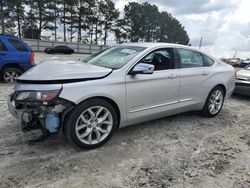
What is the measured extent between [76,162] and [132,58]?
178cm

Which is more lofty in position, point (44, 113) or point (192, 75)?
point (192, 75)

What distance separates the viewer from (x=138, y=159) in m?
3.45

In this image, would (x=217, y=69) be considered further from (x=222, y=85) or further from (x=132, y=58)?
(x=132, y=58)

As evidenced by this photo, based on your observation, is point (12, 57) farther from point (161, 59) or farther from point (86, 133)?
point (86, 133)

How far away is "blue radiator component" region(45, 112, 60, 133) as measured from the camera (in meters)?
3.27

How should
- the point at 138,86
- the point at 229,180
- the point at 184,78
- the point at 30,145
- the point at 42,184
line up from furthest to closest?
the point at 184,78 → the point at 138,86 → the point at 30,145 → the point at 229,180 → the point at 42,184

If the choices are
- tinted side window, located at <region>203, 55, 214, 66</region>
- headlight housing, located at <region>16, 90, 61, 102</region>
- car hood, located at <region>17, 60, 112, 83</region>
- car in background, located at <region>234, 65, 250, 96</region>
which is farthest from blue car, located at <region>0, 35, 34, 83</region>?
car in background, located at <region>234, 65, 250, 96</region>

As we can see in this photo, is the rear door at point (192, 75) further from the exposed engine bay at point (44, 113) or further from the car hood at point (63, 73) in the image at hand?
the exposed engine bay at point (44, 113)

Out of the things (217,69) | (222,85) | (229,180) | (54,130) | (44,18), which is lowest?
(229,180)

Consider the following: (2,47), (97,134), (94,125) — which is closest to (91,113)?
(94,125)

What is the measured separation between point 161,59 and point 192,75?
75 centimetres

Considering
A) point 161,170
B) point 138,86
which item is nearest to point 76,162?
point 161,170

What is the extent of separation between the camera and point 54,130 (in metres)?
3.31

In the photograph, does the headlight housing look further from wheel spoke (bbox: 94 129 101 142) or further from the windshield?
the windshield
